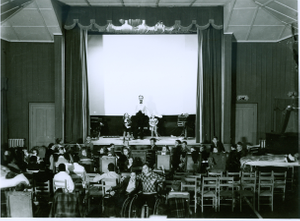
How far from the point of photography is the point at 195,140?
12617 millimetres

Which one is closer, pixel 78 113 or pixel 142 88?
→ pixel 78 113

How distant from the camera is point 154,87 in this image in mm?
13734

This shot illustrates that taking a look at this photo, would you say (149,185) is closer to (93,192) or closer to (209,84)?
(93,192)

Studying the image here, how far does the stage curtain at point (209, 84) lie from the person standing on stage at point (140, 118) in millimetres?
2341

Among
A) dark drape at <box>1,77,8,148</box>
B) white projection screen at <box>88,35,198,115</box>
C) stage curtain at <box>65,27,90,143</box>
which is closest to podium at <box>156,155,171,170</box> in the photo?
stage curtain at <box>65,27,90,143</box>

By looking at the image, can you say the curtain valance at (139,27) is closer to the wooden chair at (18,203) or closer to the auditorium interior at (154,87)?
the auditorium interior at (154,87)

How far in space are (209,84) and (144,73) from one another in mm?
3039

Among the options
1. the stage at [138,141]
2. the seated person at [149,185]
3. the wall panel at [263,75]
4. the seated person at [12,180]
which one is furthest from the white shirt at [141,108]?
the seated person at [149,185]

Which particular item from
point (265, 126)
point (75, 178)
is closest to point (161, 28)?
point (265, 126)

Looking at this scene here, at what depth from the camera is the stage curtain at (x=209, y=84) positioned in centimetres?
1191

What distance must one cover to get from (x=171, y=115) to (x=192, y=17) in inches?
176

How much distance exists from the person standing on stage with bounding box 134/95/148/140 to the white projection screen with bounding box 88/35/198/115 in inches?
14.3

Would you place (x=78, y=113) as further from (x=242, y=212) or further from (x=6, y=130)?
(x=242, y=212)

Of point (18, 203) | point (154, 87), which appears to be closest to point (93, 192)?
point (18, 203)
